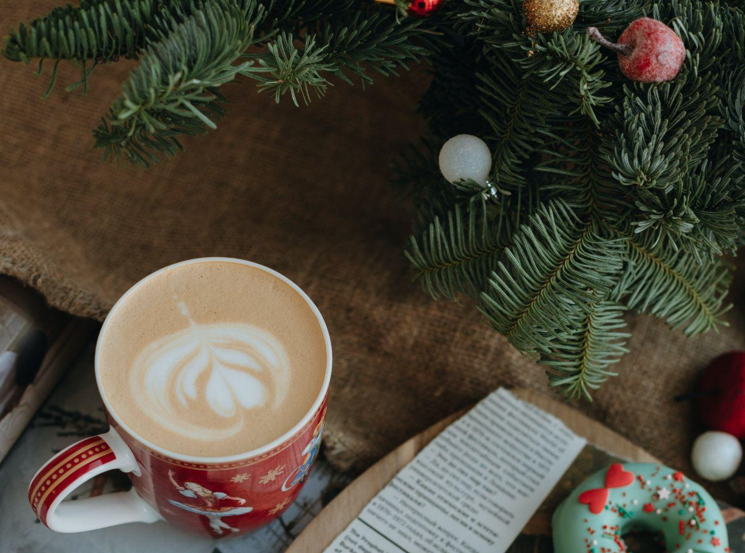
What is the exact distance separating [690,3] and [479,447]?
0.45 metres

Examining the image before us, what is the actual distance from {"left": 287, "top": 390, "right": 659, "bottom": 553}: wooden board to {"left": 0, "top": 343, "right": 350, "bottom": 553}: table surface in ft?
0.20

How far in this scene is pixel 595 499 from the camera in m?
0.62

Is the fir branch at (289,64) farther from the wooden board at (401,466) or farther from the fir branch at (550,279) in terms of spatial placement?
the wooden board at (401,466)

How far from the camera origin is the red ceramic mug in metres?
0.49

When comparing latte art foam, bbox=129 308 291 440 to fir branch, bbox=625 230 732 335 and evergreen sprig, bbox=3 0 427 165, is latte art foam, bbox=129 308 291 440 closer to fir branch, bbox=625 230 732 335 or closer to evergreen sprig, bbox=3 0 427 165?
evergreen sprig, bbox=3 0 427 165

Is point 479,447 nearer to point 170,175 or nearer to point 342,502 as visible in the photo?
point 342,502

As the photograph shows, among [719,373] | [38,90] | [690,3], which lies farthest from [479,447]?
[38,90]

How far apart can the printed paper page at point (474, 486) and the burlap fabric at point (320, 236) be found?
0.05 metres

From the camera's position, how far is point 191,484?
501mm

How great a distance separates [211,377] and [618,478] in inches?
15.3

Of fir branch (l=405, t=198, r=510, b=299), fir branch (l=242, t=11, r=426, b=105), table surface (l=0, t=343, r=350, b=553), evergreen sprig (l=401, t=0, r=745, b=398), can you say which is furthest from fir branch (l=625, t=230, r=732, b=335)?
table surface (l=0, t=343, r=350, b=553)

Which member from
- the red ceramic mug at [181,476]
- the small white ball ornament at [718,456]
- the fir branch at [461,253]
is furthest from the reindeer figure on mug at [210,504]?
the small white ball ornament at [718,456]

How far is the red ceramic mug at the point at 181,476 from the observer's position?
1.60 ft

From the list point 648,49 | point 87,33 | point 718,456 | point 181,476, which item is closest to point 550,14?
point 648,49
